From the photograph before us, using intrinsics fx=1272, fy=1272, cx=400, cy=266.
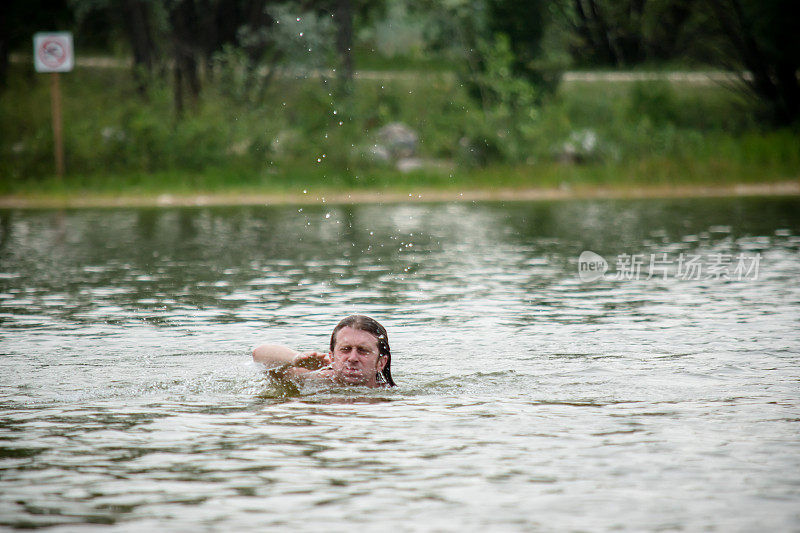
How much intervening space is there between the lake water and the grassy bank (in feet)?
33.9

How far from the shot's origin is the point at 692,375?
9.96 meters

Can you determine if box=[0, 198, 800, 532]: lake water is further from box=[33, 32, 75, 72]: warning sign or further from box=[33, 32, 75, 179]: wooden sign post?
box=[33, 32, 75, 72]: warning sign

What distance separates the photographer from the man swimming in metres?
9.34

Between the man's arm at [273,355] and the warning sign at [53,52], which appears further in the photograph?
the warning sign at [53,52]

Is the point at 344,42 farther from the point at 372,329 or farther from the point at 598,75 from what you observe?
the point at 372,329

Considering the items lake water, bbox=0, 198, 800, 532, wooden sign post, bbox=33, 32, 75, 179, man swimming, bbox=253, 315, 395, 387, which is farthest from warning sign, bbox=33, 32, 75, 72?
man swimming, bbox=253, 315, 395, 387

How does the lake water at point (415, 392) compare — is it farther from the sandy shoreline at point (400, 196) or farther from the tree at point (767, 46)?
the tree at point (767, 46)

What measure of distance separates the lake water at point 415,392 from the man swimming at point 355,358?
133 mm

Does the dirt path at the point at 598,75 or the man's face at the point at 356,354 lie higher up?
the dirt path at the point at 598,75

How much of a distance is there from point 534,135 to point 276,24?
29.8 ft

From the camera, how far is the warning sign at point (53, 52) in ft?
98.1

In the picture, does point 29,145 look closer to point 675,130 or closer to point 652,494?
point 675,130

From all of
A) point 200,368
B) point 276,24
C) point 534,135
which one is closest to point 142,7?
point 276,24

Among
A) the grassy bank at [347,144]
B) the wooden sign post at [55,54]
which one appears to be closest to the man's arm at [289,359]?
the grassy bank at [347,144]
